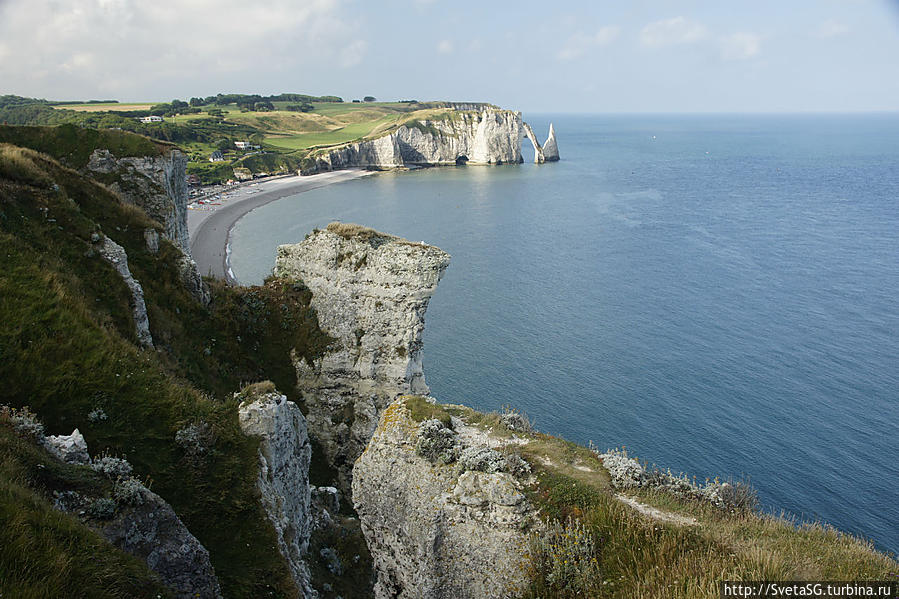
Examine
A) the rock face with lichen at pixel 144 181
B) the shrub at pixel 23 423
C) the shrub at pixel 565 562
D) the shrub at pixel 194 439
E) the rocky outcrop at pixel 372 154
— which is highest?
the rocky outcrop at pixel 372 154

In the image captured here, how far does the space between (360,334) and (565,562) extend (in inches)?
762

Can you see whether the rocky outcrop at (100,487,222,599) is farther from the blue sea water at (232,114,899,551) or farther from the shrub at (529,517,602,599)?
the blue sea water at (232,114,899,551)

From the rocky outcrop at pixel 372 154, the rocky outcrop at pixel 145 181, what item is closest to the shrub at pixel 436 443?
the rocky outcrop at pixel 145 181

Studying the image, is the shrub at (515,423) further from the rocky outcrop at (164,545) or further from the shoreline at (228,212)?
the shoreline at (228,212)

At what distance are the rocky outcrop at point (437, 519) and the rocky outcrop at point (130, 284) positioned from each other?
958 centimetres

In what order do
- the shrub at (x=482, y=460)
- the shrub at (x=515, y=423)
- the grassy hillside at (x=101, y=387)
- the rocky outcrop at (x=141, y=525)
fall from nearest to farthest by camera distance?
1. the rocky outcrop at (x=141, y=525)
2. the grassy hillside at (x=101, y=387)
3. the shrub at (x=482, y=460)
4. the shrub at (x=515, y=423)

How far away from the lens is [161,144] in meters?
34.6

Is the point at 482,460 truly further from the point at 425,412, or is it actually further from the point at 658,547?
the point at 658,547

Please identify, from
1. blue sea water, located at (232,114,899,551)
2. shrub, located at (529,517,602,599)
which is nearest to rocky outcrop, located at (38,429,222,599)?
shrub, located at (529,517,602,599)

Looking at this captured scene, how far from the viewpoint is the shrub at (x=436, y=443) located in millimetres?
14648

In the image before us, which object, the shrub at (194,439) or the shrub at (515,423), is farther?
the shrub at (515,423)

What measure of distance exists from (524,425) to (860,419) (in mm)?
34781

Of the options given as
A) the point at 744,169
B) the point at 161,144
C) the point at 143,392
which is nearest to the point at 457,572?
the point at 143,392

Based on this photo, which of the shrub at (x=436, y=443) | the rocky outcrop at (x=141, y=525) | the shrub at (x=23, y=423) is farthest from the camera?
the shrub at (x=436, y=443)
